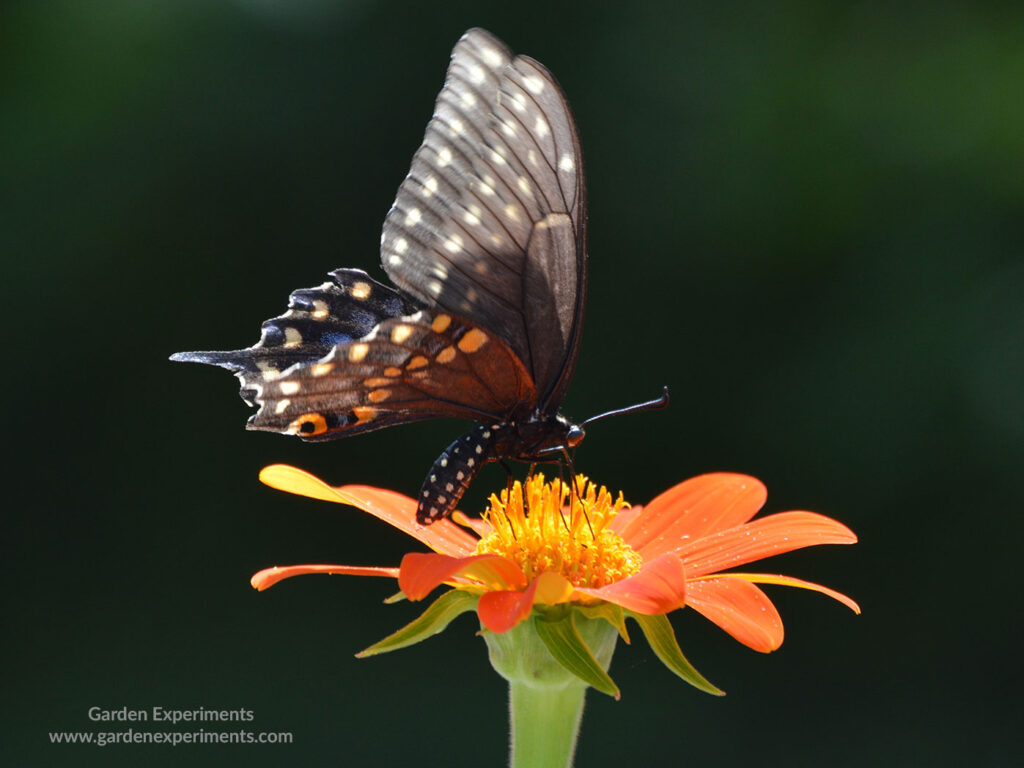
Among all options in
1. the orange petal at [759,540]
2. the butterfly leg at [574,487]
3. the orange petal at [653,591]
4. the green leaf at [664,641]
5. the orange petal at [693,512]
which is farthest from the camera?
the orange petal at [693,512]

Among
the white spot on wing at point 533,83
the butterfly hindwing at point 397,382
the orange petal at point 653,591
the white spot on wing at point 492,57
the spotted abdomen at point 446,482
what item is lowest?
the orange petal at point 653,591

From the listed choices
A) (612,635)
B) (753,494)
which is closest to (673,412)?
(753,494)

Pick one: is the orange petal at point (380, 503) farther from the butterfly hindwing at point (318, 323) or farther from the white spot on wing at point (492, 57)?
the white spot on wing at point (492, 57)

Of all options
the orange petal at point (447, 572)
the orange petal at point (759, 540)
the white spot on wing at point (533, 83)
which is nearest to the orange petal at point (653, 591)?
the orange petal at point (447, 572)

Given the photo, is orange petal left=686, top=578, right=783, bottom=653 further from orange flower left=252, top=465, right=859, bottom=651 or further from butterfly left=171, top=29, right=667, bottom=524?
butterfly left=171, top=29, right=667, bottom=524

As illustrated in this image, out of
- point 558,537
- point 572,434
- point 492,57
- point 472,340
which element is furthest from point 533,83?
point 558,537

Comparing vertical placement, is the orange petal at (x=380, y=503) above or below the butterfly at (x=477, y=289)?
below

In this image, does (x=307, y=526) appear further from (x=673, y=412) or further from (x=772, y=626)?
(x=772, y=626)
